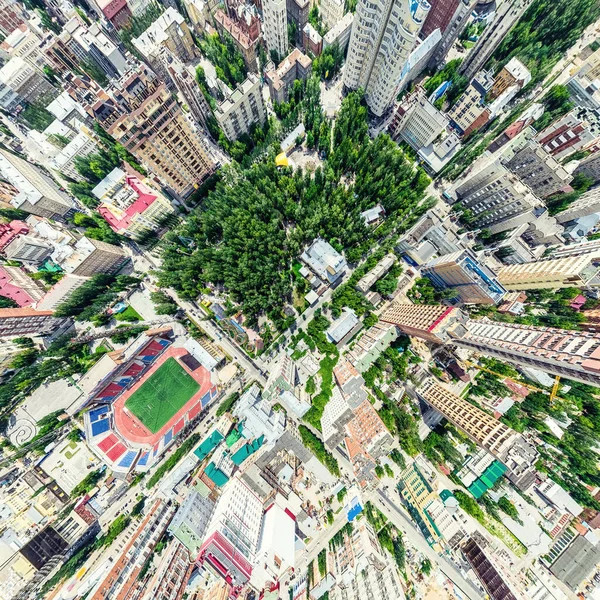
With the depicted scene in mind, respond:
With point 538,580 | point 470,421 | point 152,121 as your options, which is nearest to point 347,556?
point 470,421

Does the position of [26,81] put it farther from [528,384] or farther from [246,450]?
[528,384]

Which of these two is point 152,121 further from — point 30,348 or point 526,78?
point 526,78

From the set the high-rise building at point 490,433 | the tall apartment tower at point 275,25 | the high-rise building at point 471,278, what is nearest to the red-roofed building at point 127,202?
the tall apartment tower at point 275,25

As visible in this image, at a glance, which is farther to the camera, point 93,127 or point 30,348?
point 93,127

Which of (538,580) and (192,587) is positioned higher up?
(192,587)

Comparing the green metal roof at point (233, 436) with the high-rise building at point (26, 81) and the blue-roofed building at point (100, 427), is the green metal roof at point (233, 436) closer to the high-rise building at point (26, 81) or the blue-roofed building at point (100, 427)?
the blue-roofed building at point (100, 427)

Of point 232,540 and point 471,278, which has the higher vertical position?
point 471,278

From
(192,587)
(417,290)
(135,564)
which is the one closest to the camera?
(135,564)

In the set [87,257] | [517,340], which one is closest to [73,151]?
[87,257]
